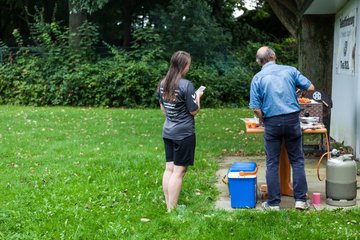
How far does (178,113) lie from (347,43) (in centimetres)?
526

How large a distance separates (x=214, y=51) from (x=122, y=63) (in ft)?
14.2

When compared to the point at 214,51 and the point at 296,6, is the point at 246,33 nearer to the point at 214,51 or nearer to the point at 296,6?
the point at 214,51

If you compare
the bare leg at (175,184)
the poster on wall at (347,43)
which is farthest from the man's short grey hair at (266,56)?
the poster on wall at (347,43)

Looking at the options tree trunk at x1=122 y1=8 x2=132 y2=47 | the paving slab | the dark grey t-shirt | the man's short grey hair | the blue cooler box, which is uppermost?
tree trunk at x1=122 y1=8 x2=132 y2=47

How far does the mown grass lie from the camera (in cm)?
576

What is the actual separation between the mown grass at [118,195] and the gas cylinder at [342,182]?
363mm

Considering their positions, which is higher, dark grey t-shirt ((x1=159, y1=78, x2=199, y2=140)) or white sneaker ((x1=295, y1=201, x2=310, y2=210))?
dark grey t-shirt ((x1=159, y1=78, x2=199, y2=140))

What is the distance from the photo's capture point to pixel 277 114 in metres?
6.32

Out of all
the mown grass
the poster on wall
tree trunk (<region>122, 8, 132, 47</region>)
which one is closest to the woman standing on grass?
the mown grass

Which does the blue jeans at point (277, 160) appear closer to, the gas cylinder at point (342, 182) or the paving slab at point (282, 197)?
the paving slab at point (282, 197)

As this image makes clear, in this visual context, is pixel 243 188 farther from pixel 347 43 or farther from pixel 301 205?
pixel 347 43

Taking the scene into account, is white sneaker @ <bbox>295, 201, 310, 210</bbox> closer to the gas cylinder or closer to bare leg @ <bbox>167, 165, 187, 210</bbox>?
the gas cylinder

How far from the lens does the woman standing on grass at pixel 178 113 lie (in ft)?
20.2

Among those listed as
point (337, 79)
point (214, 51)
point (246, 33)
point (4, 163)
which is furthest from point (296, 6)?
point (246, 33)
